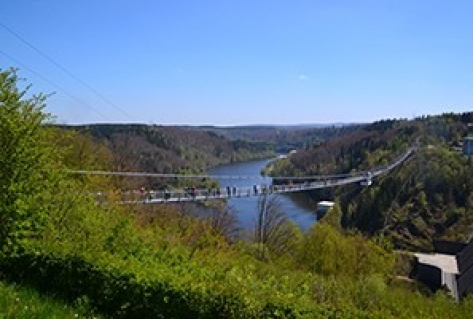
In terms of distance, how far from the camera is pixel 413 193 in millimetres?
66438

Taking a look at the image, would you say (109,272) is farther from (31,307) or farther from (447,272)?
(447,272)

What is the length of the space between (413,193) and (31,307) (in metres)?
65.7

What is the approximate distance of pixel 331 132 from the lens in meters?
160

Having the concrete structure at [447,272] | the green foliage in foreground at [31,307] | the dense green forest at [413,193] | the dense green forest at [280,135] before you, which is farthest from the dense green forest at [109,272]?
the dense green forest at [280,135]

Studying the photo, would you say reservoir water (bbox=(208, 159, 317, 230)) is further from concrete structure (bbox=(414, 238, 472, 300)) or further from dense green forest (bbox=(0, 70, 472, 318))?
dense green forest (bbox=(0, 70, 472, 318))

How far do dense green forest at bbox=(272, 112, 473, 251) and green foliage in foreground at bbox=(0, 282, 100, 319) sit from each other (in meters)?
50.3

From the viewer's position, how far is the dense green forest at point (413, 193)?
60.2 meters

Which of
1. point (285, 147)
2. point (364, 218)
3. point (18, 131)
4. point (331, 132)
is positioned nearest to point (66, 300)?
point (18, 131)

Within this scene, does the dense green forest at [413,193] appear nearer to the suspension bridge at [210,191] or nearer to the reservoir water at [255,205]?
the suspension bridge at [210,191]

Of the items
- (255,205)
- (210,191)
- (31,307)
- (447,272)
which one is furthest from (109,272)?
(255,205)

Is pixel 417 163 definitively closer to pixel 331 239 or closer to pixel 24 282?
pixel 331 239

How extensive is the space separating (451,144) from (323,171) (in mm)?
18962

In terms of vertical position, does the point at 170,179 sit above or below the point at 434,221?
above

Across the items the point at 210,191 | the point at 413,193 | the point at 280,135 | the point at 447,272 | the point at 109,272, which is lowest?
the point at 447,272
